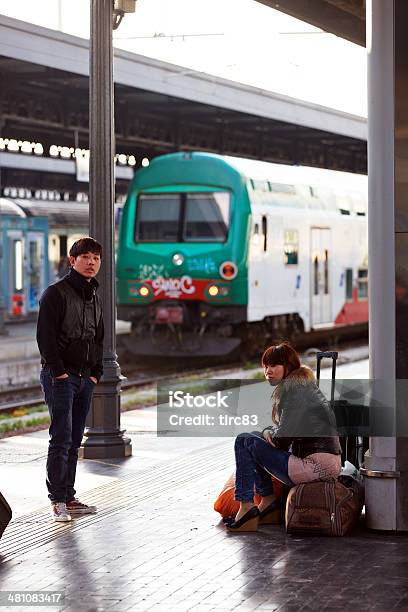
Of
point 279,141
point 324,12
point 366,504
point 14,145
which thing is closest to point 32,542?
point 366,504

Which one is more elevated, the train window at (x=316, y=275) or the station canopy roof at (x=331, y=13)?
the station canopy roof at (x=331, y=13)

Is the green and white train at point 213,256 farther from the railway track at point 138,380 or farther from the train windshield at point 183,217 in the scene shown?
the railway track at point 138,380

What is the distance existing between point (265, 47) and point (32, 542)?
15.0 metres

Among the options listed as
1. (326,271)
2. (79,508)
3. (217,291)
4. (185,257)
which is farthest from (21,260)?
(79,508)

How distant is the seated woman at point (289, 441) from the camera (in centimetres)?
713

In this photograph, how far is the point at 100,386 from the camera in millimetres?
10250

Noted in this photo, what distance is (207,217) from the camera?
70.5 feet

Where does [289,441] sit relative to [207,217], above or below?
below

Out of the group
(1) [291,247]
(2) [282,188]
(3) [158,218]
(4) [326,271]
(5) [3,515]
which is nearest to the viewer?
(5) [3,515]

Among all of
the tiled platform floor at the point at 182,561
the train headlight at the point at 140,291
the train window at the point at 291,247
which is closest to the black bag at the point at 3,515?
the tiled platform floor at the point at 182,561

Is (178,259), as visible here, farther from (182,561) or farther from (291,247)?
(182,561)

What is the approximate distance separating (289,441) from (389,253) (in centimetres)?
122

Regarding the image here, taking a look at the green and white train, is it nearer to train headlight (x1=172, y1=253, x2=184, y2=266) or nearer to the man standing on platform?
train headlight (x1=172, y1=253, x2=184, y2=266)

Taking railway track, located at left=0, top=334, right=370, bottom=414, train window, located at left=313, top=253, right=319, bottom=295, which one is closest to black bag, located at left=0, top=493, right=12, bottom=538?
railway track, located at left=0, top=334, right=370, bottom=414
